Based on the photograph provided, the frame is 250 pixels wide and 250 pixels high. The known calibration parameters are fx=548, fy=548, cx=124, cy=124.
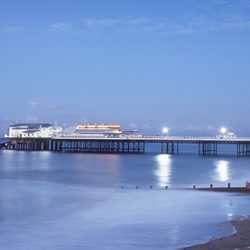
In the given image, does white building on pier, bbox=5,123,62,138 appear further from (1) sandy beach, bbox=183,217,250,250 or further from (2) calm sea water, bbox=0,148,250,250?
(1) sandy beach, bbox=183,217,250,250

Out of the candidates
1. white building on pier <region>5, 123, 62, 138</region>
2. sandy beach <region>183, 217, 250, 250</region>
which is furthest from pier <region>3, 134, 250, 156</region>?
sandy beach <region>183, 217, 250, 250</region>

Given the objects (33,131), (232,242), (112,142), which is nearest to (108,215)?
(232,242)

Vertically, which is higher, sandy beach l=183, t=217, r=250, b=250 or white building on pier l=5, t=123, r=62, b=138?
white building on pier l=5, t=123, r=62, b=138

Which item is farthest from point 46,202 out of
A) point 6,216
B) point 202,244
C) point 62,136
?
point 62,136

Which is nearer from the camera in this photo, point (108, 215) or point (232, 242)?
point (232, 242)

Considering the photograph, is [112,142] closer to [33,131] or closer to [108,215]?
[33,131]

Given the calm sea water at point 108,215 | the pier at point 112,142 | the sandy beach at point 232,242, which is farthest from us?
the pier at point 112,142

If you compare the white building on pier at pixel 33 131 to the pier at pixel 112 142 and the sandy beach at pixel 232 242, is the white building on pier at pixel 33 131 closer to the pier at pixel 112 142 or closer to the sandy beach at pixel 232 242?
the pier at pixel 112 142

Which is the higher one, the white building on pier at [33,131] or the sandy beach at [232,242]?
the white building on pier at [33,131]

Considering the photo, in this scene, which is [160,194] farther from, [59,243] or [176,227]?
[59,243]

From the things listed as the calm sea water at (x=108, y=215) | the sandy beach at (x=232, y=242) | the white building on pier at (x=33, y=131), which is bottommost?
the calm sea water at (x=108, y=215)

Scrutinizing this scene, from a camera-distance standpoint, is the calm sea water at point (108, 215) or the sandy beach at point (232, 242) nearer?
the sandy beach at point (232, 242)

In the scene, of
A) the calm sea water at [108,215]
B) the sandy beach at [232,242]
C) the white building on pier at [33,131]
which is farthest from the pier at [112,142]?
the sandy beach at [232,242]

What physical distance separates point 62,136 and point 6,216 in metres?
87.5
